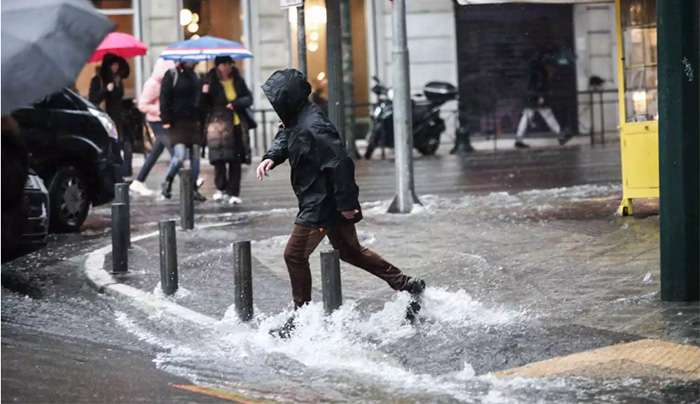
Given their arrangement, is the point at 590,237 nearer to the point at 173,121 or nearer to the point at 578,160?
the point at 173,121

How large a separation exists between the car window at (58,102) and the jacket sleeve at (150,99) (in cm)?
486

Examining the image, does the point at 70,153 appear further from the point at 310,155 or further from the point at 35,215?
the point at 310,155

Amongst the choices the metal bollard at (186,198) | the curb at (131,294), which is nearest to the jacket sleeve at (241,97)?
the metal bollard at (186,198)

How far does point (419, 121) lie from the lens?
2934cm

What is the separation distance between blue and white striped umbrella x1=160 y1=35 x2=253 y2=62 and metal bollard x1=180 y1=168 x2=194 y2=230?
531 centimetres

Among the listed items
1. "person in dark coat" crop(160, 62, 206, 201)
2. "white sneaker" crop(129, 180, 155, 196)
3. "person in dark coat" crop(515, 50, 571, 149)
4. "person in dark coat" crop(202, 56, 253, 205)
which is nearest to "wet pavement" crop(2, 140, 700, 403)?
"person in dark coat" crop(202, 56, 253, 205)

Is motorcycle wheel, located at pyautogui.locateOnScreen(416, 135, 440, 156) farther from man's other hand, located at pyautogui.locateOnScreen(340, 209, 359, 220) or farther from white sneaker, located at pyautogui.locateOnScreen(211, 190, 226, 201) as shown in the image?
man's other hand, located at pyautogui.locateOnScreen(340, 209, 359, 220)

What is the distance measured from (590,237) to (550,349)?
502 centimetres

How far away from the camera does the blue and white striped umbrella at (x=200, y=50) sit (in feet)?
69.8

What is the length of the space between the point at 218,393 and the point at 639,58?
838 cm

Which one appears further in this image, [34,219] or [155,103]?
[155,103]

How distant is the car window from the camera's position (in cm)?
1620

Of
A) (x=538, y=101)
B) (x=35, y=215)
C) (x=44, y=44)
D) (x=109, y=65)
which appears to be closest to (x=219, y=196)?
(x=109, y=65)

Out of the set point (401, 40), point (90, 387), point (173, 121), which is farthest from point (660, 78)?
point (173, 121)
